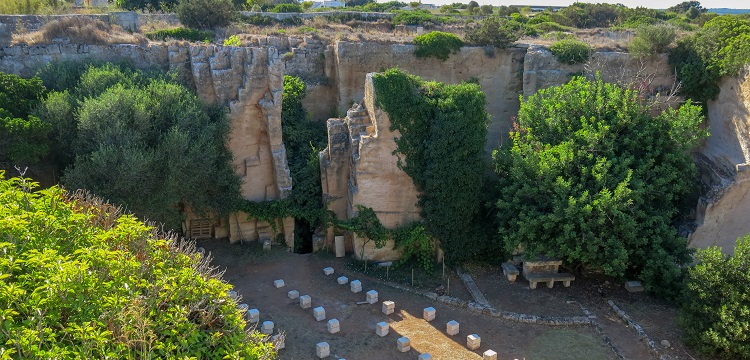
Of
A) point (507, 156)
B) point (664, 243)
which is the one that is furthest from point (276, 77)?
point (664, 243)

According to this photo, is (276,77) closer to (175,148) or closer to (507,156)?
(175,148)

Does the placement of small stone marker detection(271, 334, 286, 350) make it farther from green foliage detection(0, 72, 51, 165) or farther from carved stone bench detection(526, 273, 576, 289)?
green foliage detection(0, 72, 51, 165)

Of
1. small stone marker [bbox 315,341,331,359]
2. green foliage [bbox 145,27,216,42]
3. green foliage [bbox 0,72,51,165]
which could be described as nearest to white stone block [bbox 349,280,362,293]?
small stone marker [bbox 315,341,331,359]

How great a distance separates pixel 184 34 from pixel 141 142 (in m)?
9.41

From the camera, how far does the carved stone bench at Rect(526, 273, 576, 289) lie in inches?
550

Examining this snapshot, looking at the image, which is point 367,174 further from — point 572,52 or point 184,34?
point 184,34

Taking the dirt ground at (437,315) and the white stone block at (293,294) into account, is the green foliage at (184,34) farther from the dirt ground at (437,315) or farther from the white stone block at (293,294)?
the white stone block at (293,294)

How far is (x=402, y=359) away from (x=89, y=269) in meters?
6.50

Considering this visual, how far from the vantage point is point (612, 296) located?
13.7m

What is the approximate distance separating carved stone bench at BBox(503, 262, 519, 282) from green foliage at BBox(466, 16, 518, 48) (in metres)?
9.21

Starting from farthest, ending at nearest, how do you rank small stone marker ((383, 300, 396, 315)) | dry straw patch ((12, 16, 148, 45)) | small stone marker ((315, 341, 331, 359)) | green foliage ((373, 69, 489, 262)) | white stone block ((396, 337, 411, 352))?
dry straw patch ((12, 16, 148, 45)), green foliage ((373, 69, 489, 262)), small stone marker ((383, 300, 396, 315)), white stone block ((396, 337, 411, 352)), small stone marker ((315, 341, 331, 359))

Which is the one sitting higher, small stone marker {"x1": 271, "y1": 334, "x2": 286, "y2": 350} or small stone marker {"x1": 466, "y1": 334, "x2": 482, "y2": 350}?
small stone marker {"x1": 271, "y1": 334, "x2": 286, "y2": 350}

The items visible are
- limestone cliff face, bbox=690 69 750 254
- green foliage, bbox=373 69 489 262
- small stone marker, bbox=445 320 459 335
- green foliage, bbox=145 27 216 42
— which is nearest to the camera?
small stone marker, bbox=445 320 459 335

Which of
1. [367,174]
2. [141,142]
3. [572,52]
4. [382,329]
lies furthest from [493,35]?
[141,142]
